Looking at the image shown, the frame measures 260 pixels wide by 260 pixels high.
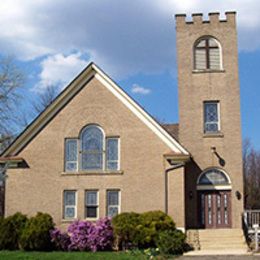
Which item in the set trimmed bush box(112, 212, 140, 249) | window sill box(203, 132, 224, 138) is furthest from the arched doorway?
trimmed bush box(112, 212, 140, 249)

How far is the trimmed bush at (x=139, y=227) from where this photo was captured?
78.5 ft

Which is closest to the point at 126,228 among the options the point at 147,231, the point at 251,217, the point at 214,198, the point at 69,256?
the point at 147,231

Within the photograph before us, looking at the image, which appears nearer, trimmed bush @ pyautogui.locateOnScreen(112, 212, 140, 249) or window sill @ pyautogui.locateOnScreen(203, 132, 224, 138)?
trimmed bush @ pyautogui.locateOnScreen(112, 212, 140, 249)

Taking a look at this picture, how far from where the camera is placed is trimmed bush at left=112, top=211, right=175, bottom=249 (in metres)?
23.9

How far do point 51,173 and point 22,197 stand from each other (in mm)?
1897

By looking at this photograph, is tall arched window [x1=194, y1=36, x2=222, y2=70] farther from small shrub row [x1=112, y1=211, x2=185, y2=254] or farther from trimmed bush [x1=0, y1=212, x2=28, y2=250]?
trimmed bush [x1=0, y1=212, x2=28, y2=250]

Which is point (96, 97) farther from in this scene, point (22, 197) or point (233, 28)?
point (233, 28)

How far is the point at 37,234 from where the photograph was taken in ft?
79.3

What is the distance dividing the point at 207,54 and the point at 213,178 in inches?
271

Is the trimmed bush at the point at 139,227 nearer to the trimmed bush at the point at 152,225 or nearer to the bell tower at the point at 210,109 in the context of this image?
the trimmed bush at the point at 152,225

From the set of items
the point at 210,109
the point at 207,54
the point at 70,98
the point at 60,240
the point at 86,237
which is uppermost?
the point at 207,54

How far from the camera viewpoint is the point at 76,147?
27.3 meters

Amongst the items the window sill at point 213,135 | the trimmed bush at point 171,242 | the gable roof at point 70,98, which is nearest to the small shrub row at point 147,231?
the trimmed bush at point 171,242

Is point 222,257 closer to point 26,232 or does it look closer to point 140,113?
point 140,113
